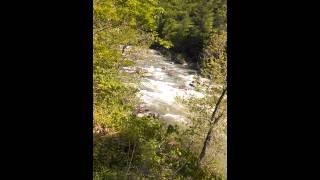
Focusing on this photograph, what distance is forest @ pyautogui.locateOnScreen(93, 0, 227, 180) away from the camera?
9.10m

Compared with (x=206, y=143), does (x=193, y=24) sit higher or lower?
higher

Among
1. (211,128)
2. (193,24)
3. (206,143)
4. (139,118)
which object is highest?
(193,24)

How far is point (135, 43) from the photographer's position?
10750mm

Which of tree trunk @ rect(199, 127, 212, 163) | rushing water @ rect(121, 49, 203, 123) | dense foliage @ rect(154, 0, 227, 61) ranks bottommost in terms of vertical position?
tree trunk @ rect(199, 127, 212, 163)

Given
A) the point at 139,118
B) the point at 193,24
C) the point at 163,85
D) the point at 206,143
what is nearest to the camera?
the point at 139,118

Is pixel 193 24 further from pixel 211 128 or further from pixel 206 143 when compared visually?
pixel 206 143

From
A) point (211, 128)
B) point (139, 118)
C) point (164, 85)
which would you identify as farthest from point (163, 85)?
point (139, 118)

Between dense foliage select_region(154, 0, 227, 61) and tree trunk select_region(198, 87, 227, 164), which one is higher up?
dense foliage select_region(154, 0, 227, 61)

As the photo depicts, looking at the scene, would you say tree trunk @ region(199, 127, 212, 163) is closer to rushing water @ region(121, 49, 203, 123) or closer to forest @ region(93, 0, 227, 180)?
forest @ region(93, 0, 227, 180)

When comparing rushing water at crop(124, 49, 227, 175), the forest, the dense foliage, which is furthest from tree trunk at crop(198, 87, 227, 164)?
the dense foliage

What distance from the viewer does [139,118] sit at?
386 inches
